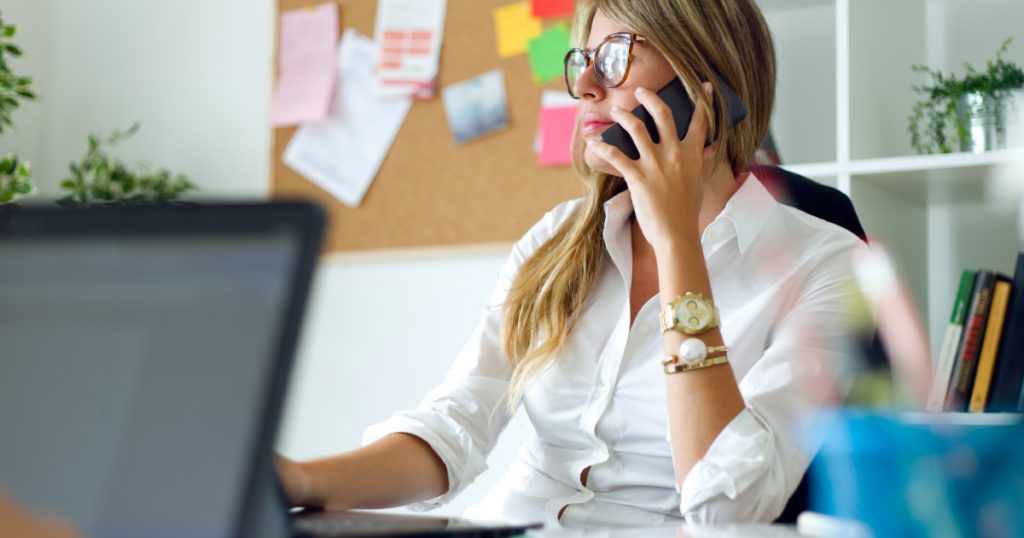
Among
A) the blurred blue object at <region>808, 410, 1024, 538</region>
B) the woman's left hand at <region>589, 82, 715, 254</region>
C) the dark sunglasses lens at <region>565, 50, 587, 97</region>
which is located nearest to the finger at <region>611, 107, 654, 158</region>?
the woman's left hand at <region>589, 82, 715, 254</region>

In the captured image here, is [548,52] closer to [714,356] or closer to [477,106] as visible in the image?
[477,106]

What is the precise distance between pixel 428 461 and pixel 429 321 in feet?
3.44

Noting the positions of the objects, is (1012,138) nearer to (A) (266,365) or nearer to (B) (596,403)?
(B) (596,403)

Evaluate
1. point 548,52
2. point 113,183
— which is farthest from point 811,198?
point 113,183

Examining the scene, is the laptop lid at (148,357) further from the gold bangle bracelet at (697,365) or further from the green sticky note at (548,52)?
the green sticky note at (548,52)

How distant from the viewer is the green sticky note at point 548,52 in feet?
6.04

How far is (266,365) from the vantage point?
12.6 inches

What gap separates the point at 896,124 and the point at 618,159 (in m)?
0.79

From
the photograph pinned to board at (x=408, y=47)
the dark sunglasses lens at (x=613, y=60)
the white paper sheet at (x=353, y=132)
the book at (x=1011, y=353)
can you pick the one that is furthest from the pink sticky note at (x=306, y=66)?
the book at (x=1011, y=353)

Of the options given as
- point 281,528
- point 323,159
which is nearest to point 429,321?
point 323,159

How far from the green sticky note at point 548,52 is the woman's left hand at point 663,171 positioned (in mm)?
803

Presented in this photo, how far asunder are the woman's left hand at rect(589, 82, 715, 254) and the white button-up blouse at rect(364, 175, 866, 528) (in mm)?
107

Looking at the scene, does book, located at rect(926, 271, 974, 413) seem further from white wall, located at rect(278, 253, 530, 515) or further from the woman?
white wall, located at rect(278, 253, 530, 515)

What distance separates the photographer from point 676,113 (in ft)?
3.55
